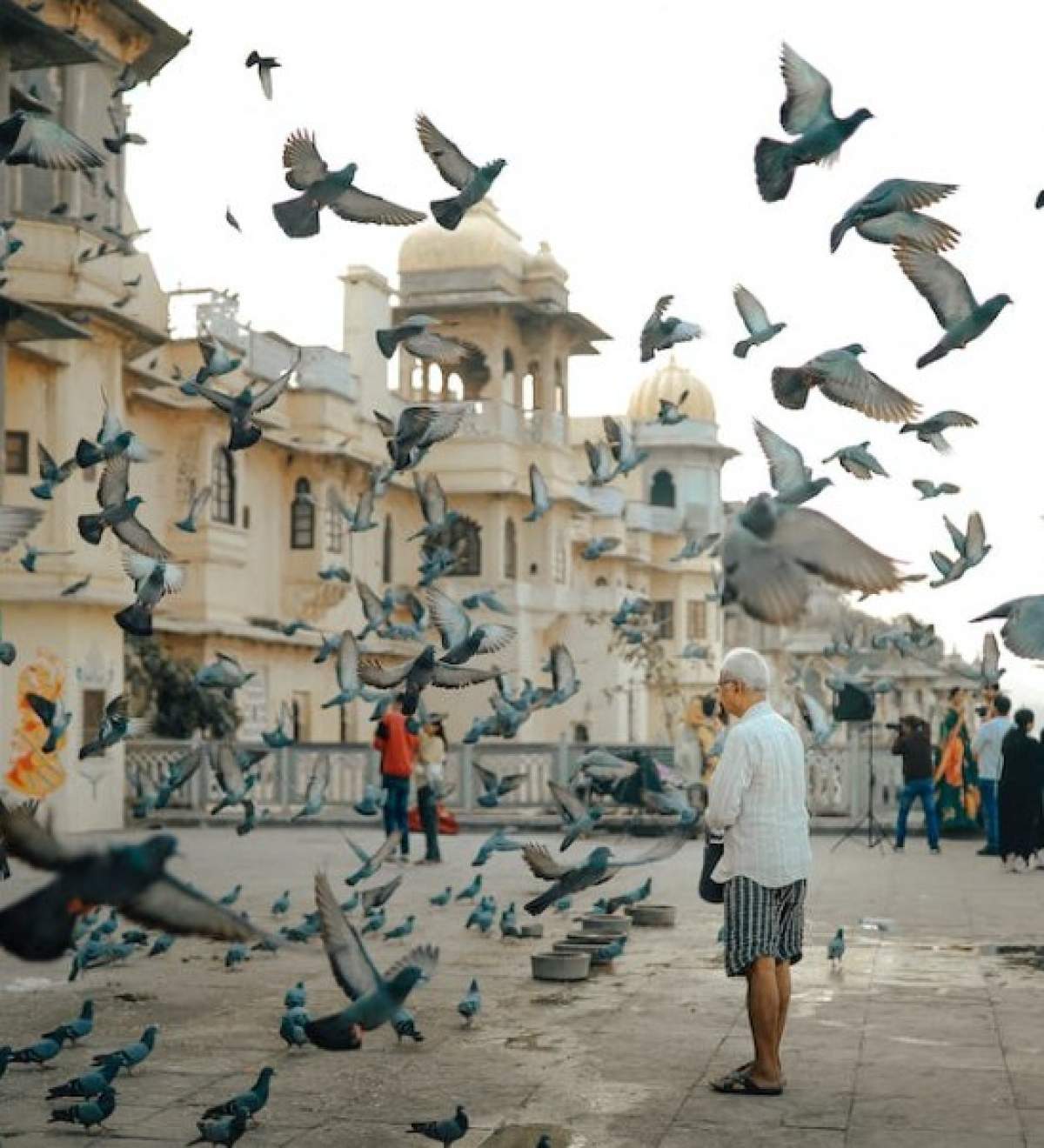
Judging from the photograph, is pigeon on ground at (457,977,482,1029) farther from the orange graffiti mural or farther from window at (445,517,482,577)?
window at (445,517,482,577)

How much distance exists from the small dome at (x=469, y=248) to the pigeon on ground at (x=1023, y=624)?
38.9 meters

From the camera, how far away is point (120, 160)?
2689cm

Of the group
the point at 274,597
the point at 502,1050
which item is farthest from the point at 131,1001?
the point at 274,597

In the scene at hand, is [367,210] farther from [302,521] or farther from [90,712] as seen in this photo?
[302,521]

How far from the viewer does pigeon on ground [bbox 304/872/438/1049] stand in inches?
214

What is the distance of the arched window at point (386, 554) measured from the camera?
143 ft

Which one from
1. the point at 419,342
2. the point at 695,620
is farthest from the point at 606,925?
the point at 695,620

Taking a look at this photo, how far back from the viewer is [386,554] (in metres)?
44.2

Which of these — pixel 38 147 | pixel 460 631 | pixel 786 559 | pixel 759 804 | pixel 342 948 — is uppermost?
pixel 38 147

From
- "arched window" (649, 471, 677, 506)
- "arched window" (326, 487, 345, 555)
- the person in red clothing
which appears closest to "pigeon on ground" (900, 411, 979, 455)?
the person in red clothing

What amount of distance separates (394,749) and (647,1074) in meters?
10.3

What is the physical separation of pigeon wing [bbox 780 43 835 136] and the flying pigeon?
0.77 meters

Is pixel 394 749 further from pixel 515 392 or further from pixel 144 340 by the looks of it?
pixel 515 392

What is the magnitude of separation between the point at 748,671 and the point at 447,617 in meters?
5.11
